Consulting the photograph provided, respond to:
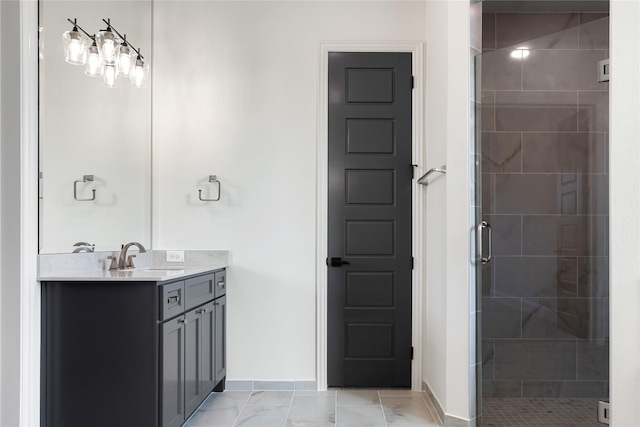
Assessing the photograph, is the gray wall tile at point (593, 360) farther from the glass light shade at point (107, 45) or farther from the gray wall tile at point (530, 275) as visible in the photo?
the glass light shade at point (107, 45)

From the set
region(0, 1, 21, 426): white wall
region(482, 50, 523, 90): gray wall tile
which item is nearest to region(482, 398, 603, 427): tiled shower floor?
region(482, 50, 523, 90): gray wall tile

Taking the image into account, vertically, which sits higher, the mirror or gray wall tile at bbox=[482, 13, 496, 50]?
gray wall tile at bbox=[482, 13, 496, 50]

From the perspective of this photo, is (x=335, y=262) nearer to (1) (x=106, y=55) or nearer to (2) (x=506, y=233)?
(2) (x=506, y=233)

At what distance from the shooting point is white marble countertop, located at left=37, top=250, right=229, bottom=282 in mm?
2184

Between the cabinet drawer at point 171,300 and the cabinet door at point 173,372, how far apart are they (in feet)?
0.14

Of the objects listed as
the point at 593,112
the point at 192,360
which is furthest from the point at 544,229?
the point at 192,360

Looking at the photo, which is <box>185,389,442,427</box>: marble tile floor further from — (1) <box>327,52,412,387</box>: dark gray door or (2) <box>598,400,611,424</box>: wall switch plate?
(2) <box>598,400,611,424</box>: wall switch plate

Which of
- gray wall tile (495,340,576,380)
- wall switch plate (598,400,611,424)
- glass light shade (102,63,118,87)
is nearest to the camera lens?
wall switch plate (598,400,611,424)

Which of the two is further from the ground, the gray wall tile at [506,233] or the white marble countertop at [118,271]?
the gray wall tile at [506,233]

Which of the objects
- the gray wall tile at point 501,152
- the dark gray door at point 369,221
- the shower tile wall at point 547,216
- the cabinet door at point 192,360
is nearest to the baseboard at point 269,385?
the dark gray door at point 369,221

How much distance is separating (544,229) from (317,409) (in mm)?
1726

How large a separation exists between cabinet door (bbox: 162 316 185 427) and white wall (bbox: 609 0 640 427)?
A: 192 cm

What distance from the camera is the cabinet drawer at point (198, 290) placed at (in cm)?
253

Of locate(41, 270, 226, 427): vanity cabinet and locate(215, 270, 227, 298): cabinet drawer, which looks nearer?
locate(41, 270, 226, 427): vanity cabinet
